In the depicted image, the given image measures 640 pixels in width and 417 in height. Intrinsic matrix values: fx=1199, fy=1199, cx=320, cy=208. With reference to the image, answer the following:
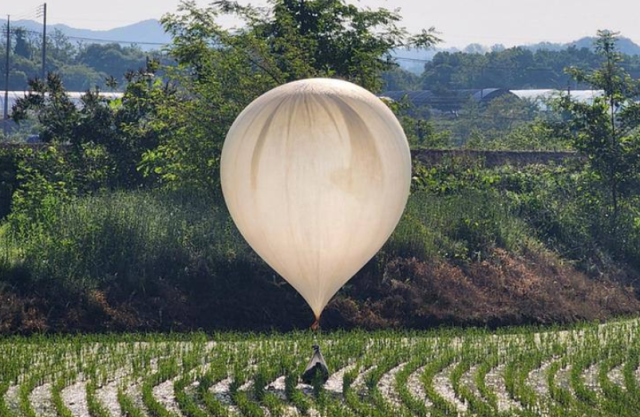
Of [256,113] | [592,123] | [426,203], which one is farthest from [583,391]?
[592,123]

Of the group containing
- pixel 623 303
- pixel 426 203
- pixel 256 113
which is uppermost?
pixel 256 113

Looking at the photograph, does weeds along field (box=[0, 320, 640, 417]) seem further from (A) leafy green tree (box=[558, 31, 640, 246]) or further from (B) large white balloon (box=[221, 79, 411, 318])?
(A) leafy green tree (box=[558, 31, 640, 246])

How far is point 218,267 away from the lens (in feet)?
82.3

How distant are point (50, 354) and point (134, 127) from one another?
48.1 feet

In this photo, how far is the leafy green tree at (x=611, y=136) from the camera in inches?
1315

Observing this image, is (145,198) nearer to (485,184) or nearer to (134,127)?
(134,127)

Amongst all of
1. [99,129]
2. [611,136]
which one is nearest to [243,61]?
[99,129]

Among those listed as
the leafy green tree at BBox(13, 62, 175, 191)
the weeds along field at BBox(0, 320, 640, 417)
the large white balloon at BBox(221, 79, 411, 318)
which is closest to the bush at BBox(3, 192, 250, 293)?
the weeds along field at BBox(0, 320, 640, 417)

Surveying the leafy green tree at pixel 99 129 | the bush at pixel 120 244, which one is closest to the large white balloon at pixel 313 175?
the bush at pixel 120 244

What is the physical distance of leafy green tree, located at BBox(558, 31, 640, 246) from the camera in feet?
110

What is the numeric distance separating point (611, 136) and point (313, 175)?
19096 mm

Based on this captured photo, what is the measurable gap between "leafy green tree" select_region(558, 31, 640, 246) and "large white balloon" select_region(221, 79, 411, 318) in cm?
1746

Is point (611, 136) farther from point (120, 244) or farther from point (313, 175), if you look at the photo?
point (313, 175)

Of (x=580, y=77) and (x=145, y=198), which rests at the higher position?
(x=580, y=77)
